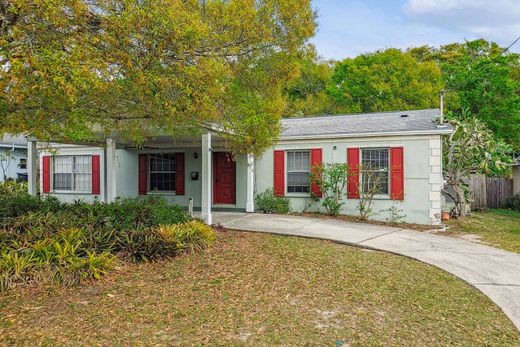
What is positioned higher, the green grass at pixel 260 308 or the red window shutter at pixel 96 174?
the red window shutter at pixel 96 174

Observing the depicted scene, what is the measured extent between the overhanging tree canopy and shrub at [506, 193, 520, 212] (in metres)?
12.8

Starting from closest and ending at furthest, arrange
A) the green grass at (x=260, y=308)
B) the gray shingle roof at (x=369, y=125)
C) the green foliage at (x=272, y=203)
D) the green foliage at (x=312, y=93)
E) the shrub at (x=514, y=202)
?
the green grass at (x=260, y=308)
the gray shingle roof at (x=369, y=125)
the green foliage at (x=272, y=203)
the shrub at (x=514, y=202)
the green foliage at (x=312, y=93)

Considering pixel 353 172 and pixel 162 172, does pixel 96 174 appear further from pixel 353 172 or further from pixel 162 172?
pixel 353 172

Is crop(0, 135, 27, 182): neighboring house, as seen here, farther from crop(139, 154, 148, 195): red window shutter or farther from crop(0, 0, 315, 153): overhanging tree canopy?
crop(0, 0, 315, 153): overhanging tree canopy

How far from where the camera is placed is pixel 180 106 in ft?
18.3

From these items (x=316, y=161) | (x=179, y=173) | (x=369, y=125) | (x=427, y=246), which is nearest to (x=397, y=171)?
(x=369, y=125)

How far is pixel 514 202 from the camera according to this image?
15711mm

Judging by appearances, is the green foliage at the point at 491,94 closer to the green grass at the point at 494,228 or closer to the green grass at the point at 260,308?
the green grass at the point at 494,228

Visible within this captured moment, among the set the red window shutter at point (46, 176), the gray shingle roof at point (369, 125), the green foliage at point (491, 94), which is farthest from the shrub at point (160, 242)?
the green foliage at point (491, 94)

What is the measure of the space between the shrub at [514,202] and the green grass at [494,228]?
1.97m

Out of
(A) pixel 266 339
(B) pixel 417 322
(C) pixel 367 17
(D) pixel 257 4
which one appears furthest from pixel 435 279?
(C) pixel 367 17

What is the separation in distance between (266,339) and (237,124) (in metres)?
4.51

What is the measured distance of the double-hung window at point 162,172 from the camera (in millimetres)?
14328

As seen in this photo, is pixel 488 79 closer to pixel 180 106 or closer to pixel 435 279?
pixel 435 279
